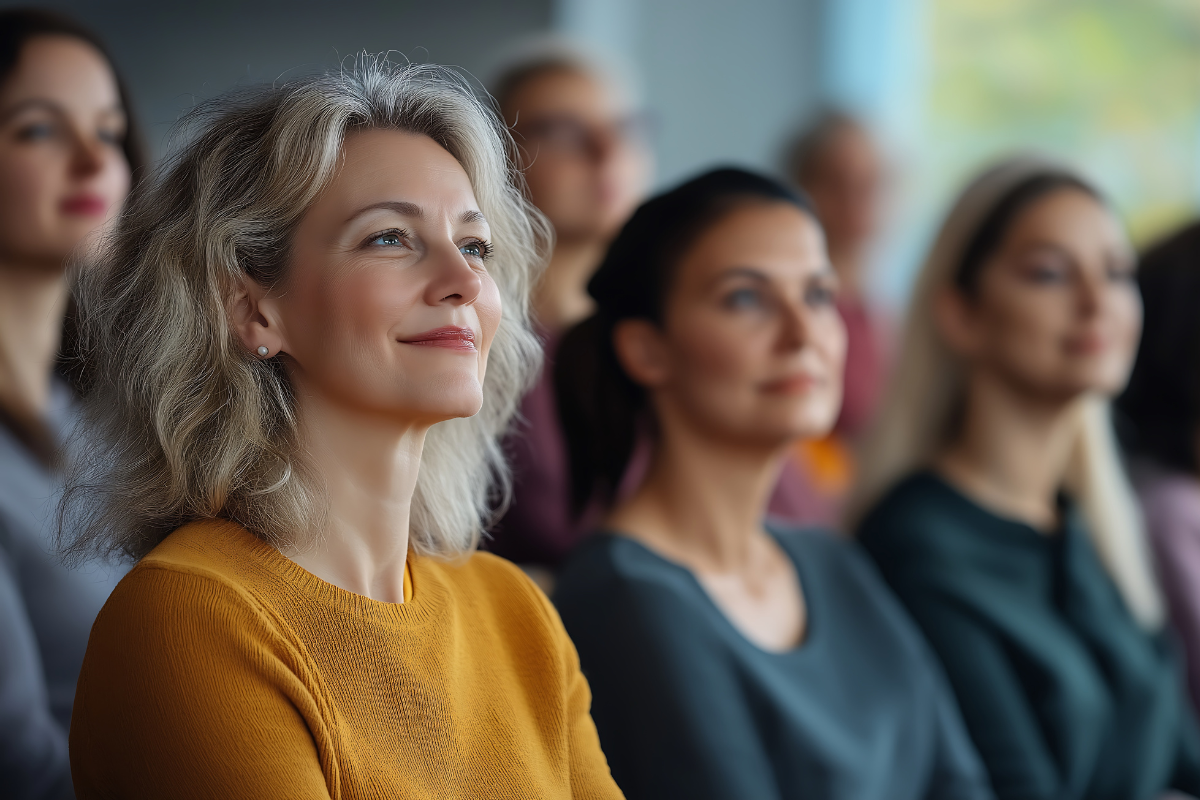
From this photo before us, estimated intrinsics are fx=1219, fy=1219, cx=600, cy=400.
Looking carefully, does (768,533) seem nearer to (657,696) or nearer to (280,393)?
(657,696)

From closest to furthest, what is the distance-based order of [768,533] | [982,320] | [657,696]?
1. [657,696]
2. [768,533]
3. [982,320]

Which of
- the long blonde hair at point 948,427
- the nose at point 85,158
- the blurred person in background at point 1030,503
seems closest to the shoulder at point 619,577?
the blurred person in background at point 1030,503

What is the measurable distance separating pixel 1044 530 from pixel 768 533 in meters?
0.64

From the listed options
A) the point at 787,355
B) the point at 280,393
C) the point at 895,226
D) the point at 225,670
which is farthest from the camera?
the point at 895,226

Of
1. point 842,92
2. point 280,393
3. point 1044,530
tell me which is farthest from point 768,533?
point 842,92

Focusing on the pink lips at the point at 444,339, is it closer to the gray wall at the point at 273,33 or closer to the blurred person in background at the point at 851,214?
the blurred person in background at the point at 851,214

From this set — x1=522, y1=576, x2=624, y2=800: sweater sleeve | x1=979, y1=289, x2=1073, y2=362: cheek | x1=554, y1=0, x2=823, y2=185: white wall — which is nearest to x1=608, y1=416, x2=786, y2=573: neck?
x1=522, y1=576, x2=624, y2=800: sweater sleeve

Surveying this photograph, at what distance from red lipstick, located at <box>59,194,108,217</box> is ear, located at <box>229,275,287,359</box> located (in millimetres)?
796

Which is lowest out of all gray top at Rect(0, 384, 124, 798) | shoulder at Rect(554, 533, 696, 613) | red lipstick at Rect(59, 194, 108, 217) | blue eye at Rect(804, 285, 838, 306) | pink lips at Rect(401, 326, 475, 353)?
gray top at Rect(0, 384, 124, 798)

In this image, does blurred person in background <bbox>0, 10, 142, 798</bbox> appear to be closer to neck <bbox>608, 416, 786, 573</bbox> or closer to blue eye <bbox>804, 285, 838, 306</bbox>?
neck <bbox>608, 416, 786, 573</bbox>

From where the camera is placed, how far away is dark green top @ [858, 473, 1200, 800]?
188cm

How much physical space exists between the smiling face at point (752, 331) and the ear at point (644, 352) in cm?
2

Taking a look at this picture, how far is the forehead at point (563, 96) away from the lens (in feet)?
8.34

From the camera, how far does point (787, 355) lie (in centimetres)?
162
